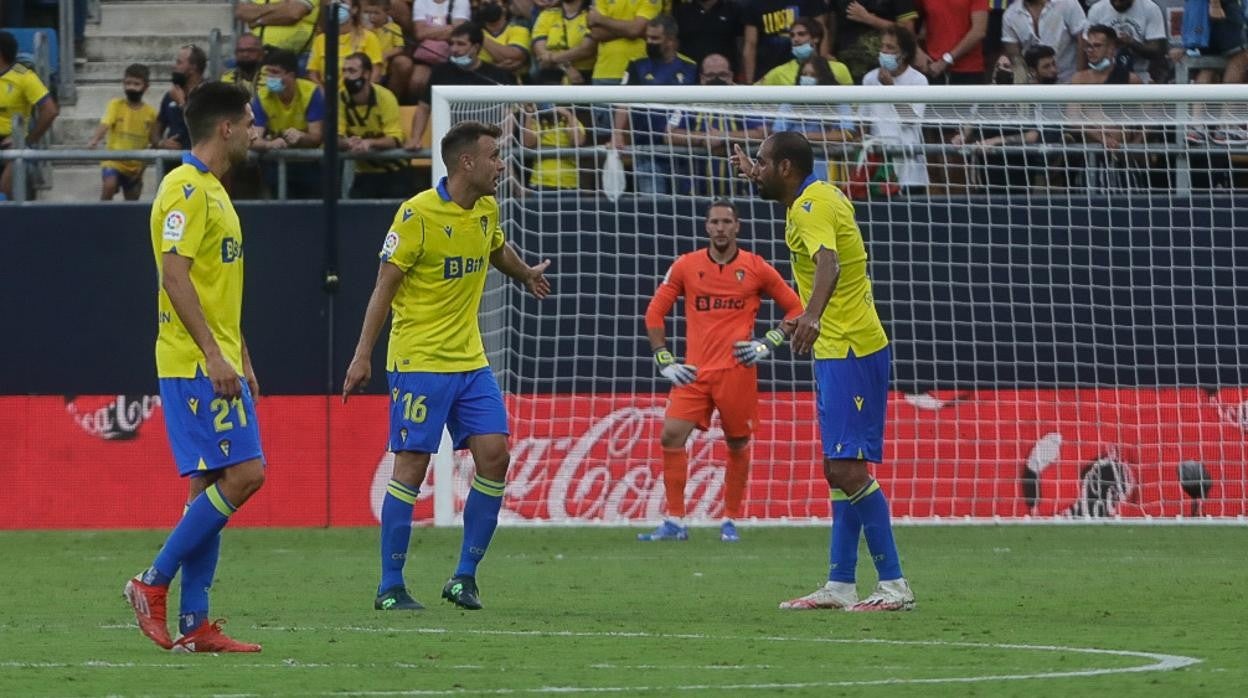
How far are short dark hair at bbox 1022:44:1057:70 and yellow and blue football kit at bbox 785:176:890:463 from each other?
7.63 m

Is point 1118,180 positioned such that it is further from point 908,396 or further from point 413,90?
point 413,90

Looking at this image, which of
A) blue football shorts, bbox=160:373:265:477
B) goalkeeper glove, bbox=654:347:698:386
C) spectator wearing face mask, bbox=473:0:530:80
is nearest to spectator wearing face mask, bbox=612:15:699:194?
spectator wearing face mask, bbox=473:0:530:80

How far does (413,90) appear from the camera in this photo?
1739cm

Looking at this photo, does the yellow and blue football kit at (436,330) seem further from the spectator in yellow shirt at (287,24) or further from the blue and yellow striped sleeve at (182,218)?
the spectator in yellow shirt at (287,24)

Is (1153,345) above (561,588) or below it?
above

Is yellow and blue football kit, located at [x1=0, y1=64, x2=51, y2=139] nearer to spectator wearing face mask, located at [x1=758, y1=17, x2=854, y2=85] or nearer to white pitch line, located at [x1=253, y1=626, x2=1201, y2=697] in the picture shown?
spectator wearing face mask, located at [x1=758, y1=17, x2=854, y2=85]

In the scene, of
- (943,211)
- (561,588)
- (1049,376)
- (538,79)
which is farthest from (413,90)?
(561,588)

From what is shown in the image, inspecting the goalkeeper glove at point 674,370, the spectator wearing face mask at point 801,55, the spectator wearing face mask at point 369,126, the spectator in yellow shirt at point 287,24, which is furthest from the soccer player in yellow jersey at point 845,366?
the spectator in yellow shirt at point 287,24

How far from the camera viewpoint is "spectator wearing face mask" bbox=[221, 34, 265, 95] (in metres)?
16.9

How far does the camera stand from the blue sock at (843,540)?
32.5 ft

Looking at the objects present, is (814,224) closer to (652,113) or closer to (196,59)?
(652,113)

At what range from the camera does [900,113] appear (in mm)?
15617

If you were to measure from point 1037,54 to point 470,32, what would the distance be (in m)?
4.59

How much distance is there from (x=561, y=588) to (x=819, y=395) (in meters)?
2.08
